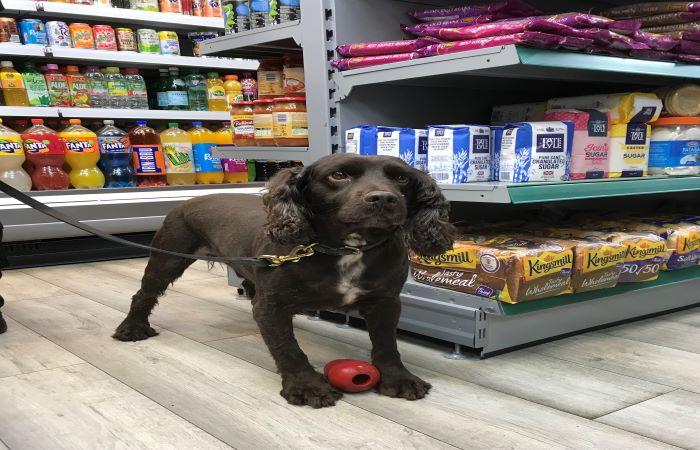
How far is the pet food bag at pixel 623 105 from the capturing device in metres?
2.26

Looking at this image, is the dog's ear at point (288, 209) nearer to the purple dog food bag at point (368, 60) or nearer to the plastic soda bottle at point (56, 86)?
the purple dog food bag at point (368, 60)

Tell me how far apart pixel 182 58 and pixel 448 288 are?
3.04 m

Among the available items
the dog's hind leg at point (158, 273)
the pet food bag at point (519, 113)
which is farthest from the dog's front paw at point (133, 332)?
the pet food bag at point (519, 113)

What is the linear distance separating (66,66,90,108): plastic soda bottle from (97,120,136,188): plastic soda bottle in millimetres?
208

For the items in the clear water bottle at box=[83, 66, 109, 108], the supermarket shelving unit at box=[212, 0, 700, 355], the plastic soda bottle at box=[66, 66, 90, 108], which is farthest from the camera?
the clear water bottle at box=[83, 66, 109, 108]

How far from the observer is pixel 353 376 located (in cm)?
167

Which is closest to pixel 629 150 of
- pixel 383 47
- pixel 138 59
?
pixel 383 47

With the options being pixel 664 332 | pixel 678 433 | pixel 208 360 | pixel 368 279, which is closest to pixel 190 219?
pixel 208 360

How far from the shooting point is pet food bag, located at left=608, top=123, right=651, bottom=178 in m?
2.27

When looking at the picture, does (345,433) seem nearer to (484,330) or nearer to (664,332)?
(484,330)

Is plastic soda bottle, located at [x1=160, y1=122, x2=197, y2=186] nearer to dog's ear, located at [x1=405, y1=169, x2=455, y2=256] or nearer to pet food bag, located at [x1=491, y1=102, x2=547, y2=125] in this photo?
pet food bag, located at [x1=491, y1=102, x2=547, y2=125]

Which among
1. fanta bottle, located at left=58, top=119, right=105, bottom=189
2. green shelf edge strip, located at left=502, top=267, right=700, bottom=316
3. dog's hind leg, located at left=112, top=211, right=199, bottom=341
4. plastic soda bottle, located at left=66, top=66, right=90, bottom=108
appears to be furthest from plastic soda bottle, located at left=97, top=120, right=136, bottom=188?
green shelf edge strip, located at left=502, top=267, right=700, bottom=316

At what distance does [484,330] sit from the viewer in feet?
6.38

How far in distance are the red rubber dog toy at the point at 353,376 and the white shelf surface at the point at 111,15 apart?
10.3 feet
